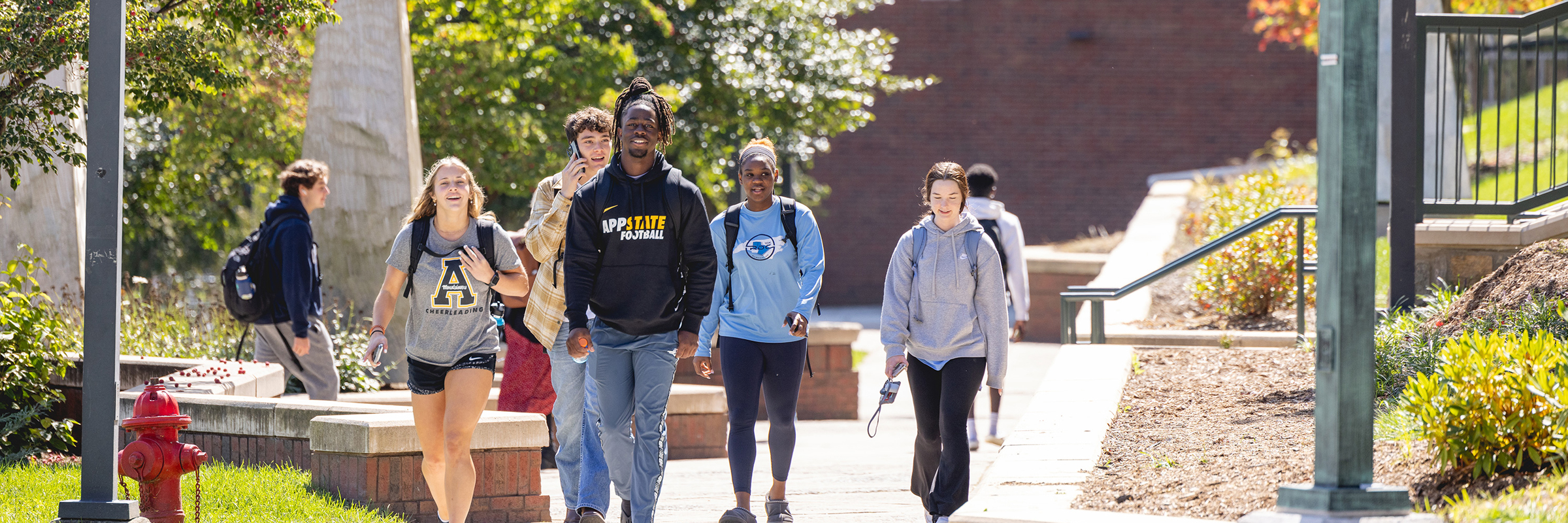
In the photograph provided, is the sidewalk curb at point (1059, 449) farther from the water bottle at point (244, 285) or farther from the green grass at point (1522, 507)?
the water bottle at point (244, 285)

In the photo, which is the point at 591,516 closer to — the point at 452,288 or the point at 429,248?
the point at 452,288

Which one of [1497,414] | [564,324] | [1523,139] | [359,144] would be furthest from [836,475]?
[1523,139]

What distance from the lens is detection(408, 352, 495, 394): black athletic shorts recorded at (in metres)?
5.21

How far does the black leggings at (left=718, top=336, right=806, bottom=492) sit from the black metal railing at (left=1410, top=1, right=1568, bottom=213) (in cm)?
386

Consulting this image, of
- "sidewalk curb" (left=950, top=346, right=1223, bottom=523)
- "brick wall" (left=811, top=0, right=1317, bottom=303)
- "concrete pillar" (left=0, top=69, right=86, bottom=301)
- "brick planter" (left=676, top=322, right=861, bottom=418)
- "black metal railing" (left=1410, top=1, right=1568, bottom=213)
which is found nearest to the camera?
"sidewalk curb" (left=950, top=346, right=1223, bottom=523)

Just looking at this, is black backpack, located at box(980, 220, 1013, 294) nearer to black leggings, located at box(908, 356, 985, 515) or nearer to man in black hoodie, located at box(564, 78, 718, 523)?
black leggings, located at box(908, 356, 985, 515)

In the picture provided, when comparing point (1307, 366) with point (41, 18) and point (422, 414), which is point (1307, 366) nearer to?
point (422, 414)

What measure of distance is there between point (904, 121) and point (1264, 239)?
12832 millimetres

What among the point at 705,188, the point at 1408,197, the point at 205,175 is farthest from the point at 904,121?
the point at 1408,197

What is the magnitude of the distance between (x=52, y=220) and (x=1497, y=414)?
851cm

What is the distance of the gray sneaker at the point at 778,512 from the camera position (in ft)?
Answer: 18.4

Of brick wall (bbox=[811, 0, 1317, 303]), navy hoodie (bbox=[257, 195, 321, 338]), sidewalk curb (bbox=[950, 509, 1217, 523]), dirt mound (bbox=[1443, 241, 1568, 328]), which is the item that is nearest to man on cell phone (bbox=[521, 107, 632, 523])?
sidewalk curb (bbox=[950, 509, 1217, 523])

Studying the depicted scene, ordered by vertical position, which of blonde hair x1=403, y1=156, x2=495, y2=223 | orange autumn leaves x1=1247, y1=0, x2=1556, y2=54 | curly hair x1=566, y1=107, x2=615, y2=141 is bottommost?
blonde hair x1=403, y1=156, x2=495, y2=223

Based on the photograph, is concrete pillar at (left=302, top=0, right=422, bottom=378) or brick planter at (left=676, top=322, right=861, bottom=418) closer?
concrete pillar at (left=302, top=0, right=422, bottom=378)
